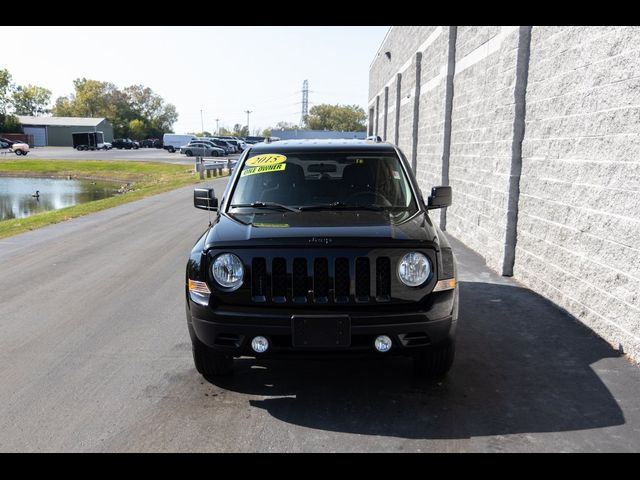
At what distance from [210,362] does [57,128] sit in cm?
11506

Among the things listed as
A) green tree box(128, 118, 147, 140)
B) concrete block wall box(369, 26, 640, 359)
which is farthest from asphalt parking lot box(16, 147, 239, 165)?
concrete block wall box(369, 26, 640, 359)

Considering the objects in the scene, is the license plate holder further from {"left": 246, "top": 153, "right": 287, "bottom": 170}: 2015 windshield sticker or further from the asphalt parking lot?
the asphalt parking lot

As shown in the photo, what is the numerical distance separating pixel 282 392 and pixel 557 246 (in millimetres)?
3831

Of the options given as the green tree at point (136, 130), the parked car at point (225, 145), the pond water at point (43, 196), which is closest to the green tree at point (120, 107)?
the green tree at point (136, 130)

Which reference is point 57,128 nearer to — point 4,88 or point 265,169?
point 4,88

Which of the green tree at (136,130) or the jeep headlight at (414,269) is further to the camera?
the green tree at (136,130)

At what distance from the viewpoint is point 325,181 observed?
544cm

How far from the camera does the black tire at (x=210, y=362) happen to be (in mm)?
4492

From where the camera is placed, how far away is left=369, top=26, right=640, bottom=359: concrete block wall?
5.30 metres

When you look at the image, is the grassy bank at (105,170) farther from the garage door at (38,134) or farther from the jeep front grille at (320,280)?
the garage door at (38,134)

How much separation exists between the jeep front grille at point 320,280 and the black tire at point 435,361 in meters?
0.69
